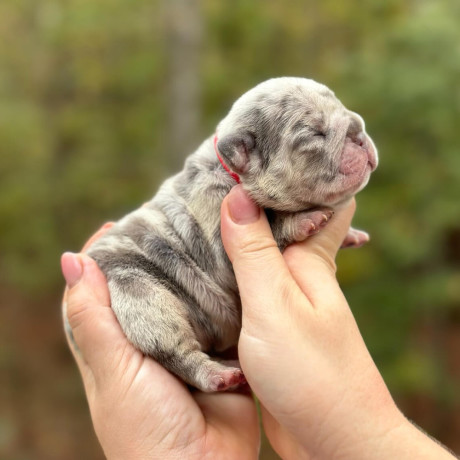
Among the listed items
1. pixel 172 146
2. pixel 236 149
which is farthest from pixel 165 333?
pixel 172 146

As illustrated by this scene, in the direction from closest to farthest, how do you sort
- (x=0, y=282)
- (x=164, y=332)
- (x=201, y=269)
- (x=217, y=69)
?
(x=164, y=332) < (x=201, y=269) < (x=217, y=69) < (x=0, y=282)

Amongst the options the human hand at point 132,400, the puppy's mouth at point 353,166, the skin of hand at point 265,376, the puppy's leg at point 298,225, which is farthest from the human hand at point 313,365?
the human hand at point 132,400

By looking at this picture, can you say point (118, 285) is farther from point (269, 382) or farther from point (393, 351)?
point (393, 351)

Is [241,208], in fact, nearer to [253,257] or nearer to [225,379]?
[253,257]

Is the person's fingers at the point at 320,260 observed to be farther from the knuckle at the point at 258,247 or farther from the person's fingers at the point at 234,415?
the person's fingers at the point at 234,415

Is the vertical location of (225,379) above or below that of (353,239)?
below

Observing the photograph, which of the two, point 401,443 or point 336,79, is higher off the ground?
point 336,79

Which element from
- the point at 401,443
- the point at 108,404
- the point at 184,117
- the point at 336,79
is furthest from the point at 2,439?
the point at 401,443
